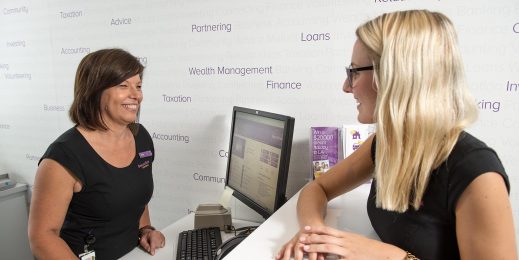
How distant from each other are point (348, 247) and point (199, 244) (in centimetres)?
74

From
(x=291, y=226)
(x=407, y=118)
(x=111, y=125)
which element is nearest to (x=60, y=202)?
(x=111, y=125)

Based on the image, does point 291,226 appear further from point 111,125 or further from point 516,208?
point 516,208

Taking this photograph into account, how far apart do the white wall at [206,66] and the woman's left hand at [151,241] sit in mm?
541

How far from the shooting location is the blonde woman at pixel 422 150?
0.76 metres

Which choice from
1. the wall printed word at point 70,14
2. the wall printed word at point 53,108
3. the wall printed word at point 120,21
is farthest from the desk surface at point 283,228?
the wall printed word at point 70,14

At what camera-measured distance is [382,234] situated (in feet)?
3.18

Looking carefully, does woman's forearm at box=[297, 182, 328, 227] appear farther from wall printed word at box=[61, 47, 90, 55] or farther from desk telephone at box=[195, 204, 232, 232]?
wall printed word at box=[61, 47, 90, 55]

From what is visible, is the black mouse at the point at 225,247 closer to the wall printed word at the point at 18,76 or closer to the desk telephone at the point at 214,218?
the desk telephone at the point at 214,218

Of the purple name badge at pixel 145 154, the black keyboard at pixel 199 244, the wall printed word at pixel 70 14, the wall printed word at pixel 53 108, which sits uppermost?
the wall printed word at pixel 70 14

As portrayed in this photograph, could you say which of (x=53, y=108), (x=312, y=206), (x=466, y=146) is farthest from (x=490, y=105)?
(x=53, y=108)

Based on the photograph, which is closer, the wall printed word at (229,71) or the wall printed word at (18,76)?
the wall printed word at (229,71)

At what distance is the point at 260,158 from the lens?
1.38m

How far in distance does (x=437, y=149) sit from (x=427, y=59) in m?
0.21

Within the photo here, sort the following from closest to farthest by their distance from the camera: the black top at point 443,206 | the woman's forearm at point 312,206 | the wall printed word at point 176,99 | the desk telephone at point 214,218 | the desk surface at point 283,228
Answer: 1. the black top at point 443,206
2. the desk surface at point 283,228
3. the woman's forearm at point 312,206
4. the desk telephone at point 214,218
5. the wall printed word at point 176,99
